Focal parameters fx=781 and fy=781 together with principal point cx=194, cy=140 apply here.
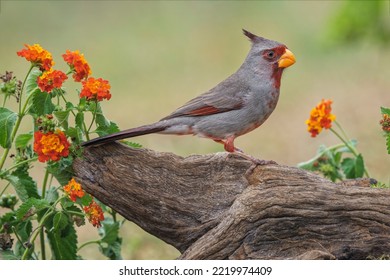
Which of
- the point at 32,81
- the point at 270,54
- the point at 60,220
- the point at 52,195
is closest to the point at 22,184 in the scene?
the point at 52,195

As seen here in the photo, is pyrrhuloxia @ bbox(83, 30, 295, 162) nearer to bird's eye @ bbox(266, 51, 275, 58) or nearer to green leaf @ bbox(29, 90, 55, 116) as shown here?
bird's eye @ bbox(266, 51, 275, 58)

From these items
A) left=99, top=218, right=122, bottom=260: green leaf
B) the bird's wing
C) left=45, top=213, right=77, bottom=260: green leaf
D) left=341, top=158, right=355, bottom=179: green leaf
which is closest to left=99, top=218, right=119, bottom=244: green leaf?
left=99, top=218, right=122, bottom=260: green leaf

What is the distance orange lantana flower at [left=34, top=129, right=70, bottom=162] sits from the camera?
→ 12.3 ft

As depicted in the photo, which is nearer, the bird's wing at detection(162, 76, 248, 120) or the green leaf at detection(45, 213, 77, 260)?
the green leaf at detection(45, 213, 77, 260)

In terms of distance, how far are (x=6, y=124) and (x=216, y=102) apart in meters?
1.11

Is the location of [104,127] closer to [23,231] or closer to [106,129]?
[106,129]

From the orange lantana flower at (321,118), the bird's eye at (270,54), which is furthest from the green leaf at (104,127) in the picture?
the orange lantana flower at (321,118)

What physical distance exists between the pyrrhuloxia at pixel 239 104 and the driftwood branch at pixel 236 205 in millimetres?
233

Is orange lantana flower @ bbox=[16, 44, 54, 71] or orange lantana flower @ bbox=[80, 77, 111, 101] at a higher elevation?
orange lantana flower @ bbox=[16, 44, 54, 71]

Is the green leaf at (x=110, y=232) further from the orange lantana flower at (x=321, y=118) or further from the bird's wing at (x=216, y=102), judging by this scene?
the orange lantana flower at (x=321, y=118)

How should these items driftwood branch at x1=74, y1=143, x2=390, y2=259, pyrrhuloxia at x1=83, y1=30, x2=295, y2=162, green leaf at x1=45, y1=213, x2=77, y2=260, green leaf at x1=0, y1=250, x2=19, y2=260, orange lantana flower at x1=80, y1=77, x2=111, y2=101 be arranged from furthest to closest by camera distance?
pyrrhuloxia at x1=83, y1=30, x2=295, y2=162, green leaf at x1=45, y1=213, x2=77, y2=260, green leaf at x1=0, y1=250, x2=19, y2=260, orange lantana flower at x1=80, y1=77, x2=111, y2=101, driftwood branch at x1=74, y1=143, x2=390, y2=259

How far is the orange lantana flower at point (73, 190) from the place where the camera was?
12.4 ft

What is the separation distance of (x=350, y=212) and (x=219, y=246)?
0.64 m

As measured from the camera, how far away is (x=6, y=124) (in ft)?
12.6
